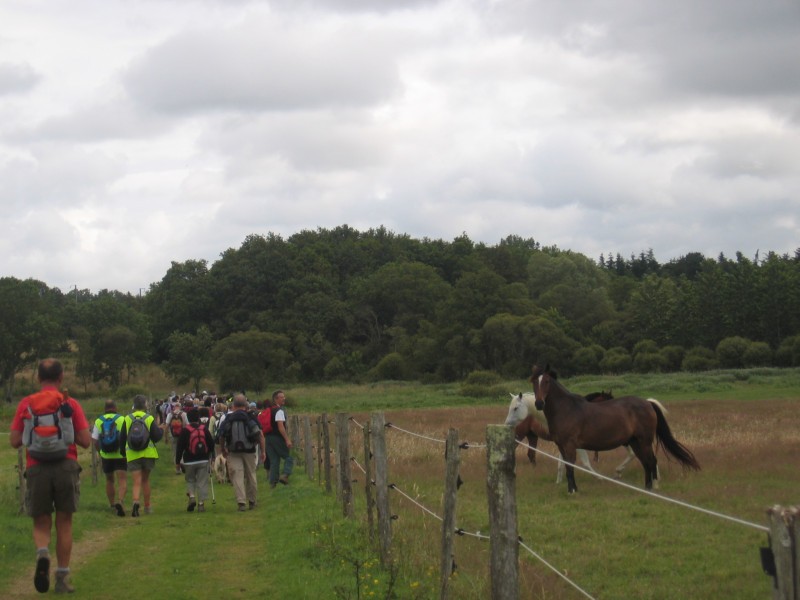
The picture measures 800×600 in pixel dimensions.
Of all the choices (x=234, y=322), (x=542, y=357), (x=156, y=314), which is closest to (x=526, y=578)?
(x=542, y=357)

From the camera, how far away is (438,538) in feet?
36.0

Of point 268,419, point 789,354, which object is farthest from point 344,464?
point 789,354

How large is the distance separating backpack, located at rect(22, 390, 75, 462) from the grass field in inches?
61.4

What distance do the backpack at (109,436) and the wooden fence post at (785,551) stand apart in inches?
542

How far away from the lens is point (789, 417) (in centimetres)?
3045

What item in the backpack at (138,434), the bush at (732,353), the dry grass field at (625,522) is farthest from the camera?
the bush at (732,353)

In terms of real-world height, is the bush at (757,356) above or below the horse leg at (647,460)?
below

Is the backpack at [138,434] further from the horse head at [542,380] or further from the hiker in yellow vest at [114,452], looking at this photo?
the horse head at [542,380]

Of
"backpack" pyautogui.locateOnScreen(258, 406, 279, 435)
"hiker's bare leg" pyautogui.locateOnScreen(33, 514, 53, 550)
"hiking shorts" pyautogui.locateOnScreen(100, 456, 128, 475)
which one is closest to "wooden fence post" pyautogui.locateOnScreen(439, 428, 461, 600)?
"hiker's bare leg" pyautogui.locateOnScreen(33, 514, 53, 550)

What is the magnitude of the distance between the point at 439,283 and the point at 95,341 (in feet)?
117

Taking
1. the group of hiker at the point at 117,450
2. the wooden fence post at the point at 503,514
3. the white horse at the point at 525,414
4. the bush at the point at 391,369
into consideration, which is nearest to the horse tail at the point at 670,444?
the white horse at the point at 525,414

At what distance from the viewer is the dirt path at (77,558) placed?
31.4ft

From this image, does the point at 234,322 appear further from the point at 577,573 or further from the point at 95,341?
the point at 577,573

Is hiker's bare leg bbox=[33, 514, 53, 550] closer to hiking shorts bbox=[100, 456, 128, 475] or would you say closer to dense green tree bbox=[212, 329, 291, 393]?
hiking shorts bbox=[100, 456, 128, 475]
